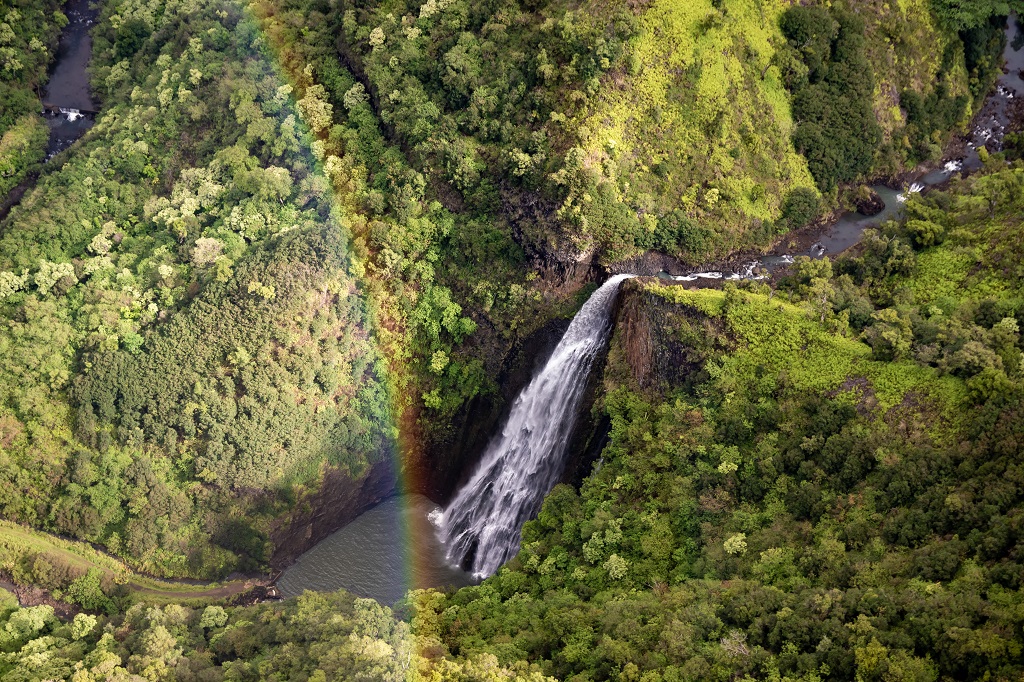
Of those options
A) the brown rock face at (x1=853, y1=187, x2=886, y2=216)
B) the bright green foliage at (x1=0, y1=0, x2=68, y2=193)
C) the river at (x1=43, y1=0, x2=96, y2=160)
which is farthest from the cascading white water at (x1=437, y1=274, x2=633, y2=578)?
the river at (x1=43, y1=0, x2=96, y2=160)

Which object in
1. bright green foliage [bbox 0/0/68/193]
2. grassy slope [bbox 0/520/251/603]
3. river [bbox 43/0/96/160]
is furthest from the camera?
river [bbox 43/0/96/160]

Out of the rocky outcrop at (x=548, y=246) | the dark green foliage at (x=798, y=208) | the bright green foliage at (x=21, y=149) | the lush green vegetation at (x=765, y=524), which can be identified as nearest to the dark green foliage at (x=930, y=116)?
the lush green vegetation at (x=765, y=524)

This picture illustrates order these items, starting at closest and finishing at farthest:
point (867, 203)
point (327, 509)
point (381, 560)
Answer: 1. point (381, 560)
2. point (327, 509)
3. point (867, 203)

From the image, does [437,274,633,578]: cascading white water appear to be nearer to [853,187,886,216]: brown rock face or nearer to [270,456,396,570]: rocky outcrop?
[270,456,396,570]: rocky outcrop

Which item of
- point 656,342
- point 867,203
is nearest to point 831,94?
point 867,203

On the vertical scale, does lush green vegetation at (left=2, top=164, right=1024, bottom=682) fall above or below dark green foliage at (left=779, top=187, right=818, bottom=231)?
below

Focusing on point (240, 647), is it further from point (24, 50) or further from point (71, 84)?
point (24, 50)
